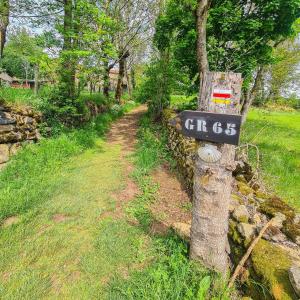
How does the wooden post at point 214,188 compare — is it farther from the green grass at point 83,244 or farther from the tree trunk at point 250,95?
the tree trunk at point 250,95

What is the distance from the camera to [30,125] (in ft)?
22.9

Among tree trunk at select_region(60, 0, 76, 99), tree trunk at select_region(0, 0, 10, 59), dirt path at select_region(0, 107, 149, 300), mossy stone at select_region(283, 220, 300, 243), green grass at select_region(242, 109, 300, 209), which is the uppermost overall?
tree trunk at select_region(0, 0, 10, 59)

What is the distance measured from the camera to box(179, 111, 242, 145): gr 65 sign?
2.03 metres

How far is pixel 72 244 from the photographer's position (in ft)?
10.9

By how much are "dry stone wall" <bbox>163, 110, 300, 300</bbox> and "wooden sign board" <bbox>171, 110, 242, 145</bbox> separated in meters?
1.16

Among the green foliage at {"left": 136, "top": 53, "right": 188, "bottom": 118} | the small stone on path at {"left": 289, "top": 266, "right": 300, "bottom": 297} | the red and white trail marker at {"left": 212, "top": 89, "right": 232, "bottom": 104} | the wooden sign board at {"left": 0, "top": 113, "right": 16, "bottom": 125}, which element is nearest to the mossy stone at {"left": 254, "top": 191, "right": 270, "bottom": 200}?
the small stone on path at {"left": 289, "top": 266, "right": 300, "bottom": 297}

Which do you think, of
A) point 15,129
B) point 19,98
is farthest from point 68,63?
point 15,129

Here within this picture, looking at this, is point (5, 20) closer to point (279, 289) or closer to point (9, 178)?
point (9, 178)

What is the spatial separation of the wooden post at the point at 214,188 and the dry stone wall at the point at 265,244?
0.89ft

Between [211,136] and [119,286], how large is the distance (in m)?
1.89

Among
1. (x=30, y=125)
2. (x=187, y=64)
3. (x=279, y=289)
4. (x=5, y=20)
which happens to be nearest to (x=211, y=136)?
(x=279, y=289)

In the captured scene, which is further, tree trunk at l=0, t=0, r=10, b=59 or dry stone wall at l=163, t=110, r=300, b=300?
tree trunk at l=0, t=0, r=10, b=59

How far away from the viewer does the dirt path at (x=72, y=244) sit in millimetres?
2664

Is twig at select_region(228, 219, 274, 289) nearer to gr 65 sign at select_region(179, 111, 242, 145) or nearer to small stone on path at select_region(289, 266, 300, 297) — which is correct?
small stone on path at select_region(289, 266, 300, 297)
